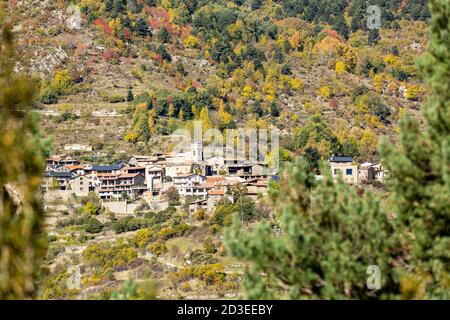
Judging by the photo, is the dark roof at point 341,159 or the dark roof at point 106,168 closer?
the dark roof at point 106,168

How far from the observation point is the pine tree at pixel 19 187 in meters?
5.58

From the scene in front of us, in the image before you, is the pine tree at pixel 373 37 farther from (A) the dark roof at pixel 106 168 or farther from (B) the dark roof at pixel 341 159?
(A) the dark roof at pixel 106 168

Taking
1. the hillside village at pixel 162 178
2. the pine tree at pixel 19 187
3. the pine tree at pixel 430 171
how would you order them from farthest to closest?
1. the hillside village at pixel 162 178
2. the pine tree at pixel 430 171
3. the pine tree at pixel 19 187

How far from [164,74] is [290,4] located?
712 inches

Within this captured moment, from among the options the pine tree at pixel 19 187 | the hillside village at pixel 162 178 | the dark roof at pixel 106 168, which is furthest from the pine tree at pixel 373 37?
the pine tree at pixel 19 187

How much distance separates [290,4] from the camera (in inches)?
2518

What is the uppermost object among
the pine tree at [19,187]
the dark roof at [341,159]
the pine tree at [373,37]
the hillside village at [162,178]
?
the pine tree at [373,37]

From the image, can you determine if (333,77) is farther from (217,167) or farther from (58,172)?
(58,172)

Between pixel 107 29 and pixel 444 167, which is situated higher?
pixel 107 29

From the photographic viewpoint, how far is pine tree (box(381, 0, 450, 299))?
243 inches

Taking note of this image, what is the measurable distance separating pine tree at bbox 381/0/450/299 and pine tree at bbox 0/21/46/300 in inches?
95.4

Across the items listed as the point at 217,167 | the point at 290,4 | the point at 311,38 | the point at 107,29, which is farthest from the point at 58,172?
the point at 290,4

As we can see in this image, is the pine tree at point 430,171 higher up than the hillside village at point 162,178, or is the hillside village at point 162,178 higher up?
the pine tree at point 430,171

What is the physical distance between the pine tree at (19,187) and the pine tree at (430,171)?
2424 millimetres
